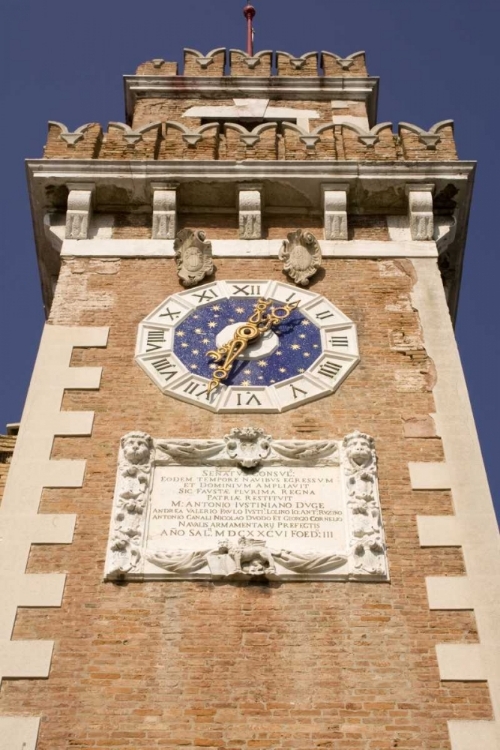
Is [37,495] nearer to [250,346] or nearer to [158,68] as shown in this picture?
[250,346]

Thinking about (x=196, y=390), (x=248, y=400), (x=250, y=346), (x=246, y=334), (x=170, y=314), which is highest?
(x=170, y=314)

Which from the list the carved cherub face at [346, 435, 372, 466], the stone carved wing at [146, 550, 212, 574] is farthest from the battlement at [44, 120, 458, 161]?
the stone carved wing at [146, 550, 212, 574]

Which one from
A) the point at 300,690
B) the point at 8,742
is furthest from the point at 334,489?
the point at 8,742

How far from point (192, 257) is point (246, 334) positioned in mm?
1574

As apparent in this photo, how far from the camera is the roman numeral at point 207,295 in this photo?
46.5 ft

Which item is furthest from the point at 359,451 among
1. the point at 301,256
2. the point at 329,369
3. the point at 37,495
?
the point at 301,256

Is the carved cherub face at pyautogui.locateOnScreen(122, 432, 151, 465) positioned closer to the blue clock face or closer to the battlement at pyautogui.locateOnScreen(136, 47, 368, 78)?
the blue clock face

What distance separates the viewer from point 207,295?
14.2m

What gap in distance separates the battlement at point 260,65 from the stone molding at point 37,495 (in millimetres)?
8156

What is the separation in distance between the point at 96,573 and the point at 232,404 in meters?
2.64

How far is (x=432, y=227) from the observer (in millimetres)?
15172

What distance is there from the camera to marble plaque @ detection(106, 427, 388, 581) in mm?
10719

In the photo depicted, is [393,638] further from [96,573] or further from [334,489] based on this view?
[96,573]

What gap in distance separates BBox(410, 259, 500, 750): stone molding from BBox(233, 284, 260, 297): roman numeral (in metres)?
1.98
